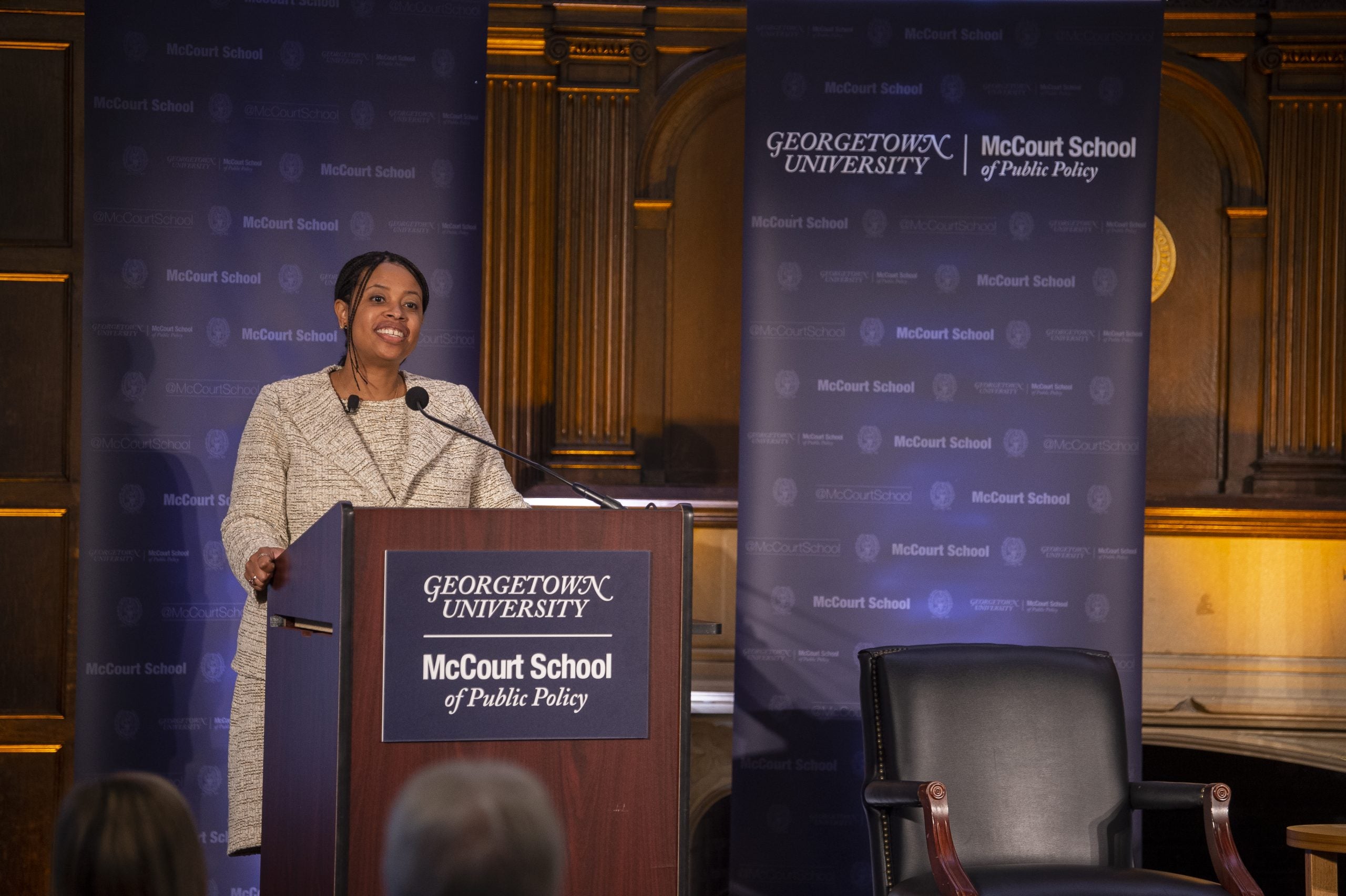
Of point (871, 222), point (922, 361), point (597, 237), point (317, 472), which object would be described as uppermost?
point (597, 237)

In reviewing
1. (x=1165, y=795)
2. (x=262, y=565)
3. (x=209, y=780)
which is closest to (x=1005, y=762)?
(x=1165, y=795)

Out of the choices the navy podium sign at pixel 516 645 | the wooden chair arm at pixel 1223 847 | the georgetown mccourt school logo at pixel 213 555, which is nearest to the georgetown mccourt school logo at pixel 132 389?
the georgetown mccourt school logo at pixel 213 555

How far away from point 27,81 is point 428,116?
1.69 meters

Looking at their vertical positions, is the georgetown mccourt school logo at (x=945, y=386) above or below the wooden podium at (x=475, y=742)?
above

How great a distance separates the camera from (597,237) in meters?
5.30

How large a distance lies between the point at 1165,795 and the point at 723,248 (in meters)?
2.86

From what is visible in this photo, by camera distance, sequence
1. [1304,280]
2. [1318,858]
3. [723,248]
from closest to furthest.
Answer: [1318,858] < [1304,280] < [723,248]

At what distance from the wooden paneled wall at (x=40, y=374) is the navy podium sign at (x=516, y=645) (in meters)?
3.25

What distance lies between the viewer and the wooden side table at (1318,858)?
319 cm

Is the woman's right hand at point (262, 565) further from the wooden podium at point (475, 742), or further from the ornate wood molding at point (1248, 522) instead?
the ornate wood molding at point (1248, 522)

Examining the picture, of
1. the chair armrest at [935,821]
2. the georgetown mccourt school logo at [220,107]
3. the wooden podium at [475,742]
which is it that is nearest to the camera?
the wooden podium at [475,742]

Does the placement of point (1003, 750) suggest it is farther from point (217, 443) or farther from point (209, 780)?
point (217, 443)

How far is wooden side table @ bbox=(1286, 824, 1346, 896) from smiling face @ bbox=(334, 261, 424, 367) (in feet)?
7.91

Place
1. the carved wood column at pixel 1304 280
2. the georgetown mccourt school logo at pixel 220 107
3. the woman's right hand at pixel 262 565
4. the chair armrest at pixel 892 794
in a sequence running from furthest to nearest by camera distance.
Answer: the carved wood column at pixel 1304 280 < the georgetown mccourt school logo at pixel 220 107 < the chair armrest at pixel 892 794 < the woman's right hand at pixel 262 565
